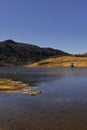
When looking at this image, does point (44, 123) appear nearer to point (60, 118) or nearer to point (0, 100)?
point (60, 118)

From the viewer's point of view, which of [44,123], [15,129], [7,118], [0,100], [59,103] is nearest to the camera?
[15,129]

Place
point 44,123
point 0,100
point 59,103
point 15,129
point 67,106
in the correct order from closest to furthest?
point 15,129 → point 44,123 → point 67,106 → point 59,103 → point 0,100

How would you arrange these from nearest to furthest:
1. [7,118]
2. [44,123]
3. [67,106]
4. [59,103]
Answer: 1. [44,123]
2. [7,118]
3. [67,106]
4. [59,103]

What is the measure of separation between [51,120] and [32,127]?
2539 millimetres

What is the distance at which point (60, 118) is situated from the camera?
23.5m

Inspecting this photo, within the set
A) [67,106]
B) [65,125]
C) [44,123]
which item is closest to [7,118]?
[44,123]

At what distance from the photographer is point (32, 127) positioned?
20.8m

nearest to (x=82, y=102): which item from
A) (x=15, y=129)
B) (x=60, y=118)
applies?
(x=60, y=118)

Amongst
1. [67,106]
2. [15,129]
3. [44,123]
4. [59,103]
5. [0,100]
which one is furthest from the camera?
[0,100]

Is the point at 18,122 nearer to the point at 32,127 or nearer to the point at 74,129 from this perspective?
the point at 32,127

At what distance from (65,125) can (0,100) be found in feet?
43.8

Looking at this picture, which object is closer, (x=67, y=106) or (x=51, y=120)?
(x=51, y=120)

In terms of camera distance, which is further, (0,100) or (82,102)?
(0,100)

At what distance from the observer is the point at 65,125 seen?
21266 millimetres
